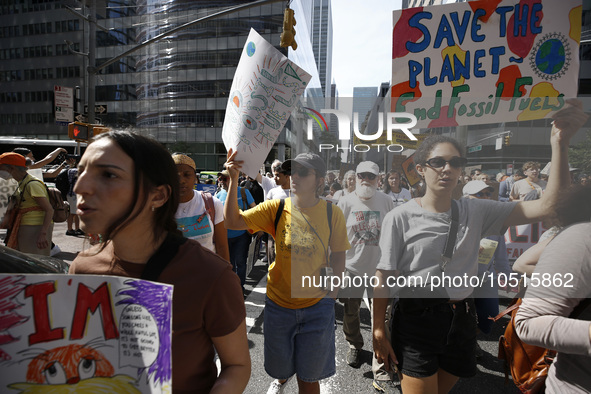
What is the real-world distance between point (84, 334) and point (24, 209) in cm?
434

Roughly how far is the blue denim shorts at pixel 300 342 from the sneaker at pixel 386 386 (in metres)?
0.87

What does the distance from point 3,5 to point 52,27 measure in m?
9.80

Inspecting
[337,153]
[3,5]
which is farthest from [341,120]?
[3,5]

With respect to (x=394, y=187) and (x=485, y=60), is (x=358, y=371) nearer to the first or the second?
(x=394, y=187)

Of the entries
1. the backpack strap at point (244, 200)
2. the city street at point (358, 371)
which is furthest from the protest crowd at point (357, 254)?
the backpack strap at point (244, 200)

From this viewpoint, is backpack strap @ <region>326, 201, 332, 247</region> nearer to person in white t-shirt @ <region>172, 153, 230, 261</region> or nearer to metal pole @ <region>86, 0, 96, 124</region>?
person in white t-shirt @ <region>172, 153, 230, 261</region>

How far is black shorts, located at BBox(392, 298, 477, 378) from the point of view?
1.94m

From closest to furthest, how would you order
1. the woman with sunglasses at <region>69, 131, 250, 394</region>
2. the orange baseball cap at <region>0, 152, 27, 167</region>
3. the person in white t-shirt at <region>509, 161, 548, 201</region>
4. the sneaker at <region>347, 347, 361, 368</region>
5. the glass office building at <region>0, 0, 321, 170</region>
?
1. the woman with sunglasses at <region>69, 131, 250, 394</region>
2. the person in white t-shirt at <region>509, 161, 548, 201</region>
3. the sneaker at <region>347, 347, 361, 368</region>
4. the orange baseball cap at <region>0, 152, 27, 167</region>
5. the glass office building at <region>0, 0, 321, 170</region>

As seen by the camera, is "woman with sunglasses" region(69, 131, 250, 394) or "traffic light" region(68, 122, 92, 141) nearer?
"woman with sunglasses" region(69, 131, 250, 394)

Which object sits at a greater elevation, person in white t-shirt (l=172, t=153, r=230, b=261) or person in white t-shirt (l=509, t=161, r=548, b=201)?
person in white t-shirt (l=509, t=161, r=548, b=201)

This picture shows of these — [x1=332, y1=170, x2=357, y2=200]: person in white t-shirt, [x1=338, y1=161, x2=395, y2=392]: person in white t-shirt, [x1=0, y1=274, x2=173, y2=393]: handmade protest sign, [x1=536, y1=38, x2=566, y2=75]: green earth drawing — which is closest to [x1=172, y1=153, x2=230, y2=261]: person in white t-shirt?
[x1=338, y1=161, x2=395, y2=392]: person in white t-shirt

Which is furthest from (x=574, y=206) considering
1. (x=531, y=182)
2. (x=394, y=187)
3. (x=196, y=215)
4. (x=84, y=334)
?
(x=196, y=215)

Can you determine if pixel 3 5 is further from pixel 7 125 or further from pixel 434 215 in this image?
pixel 434 215

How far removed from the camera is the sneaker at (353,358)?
3.44 metres
